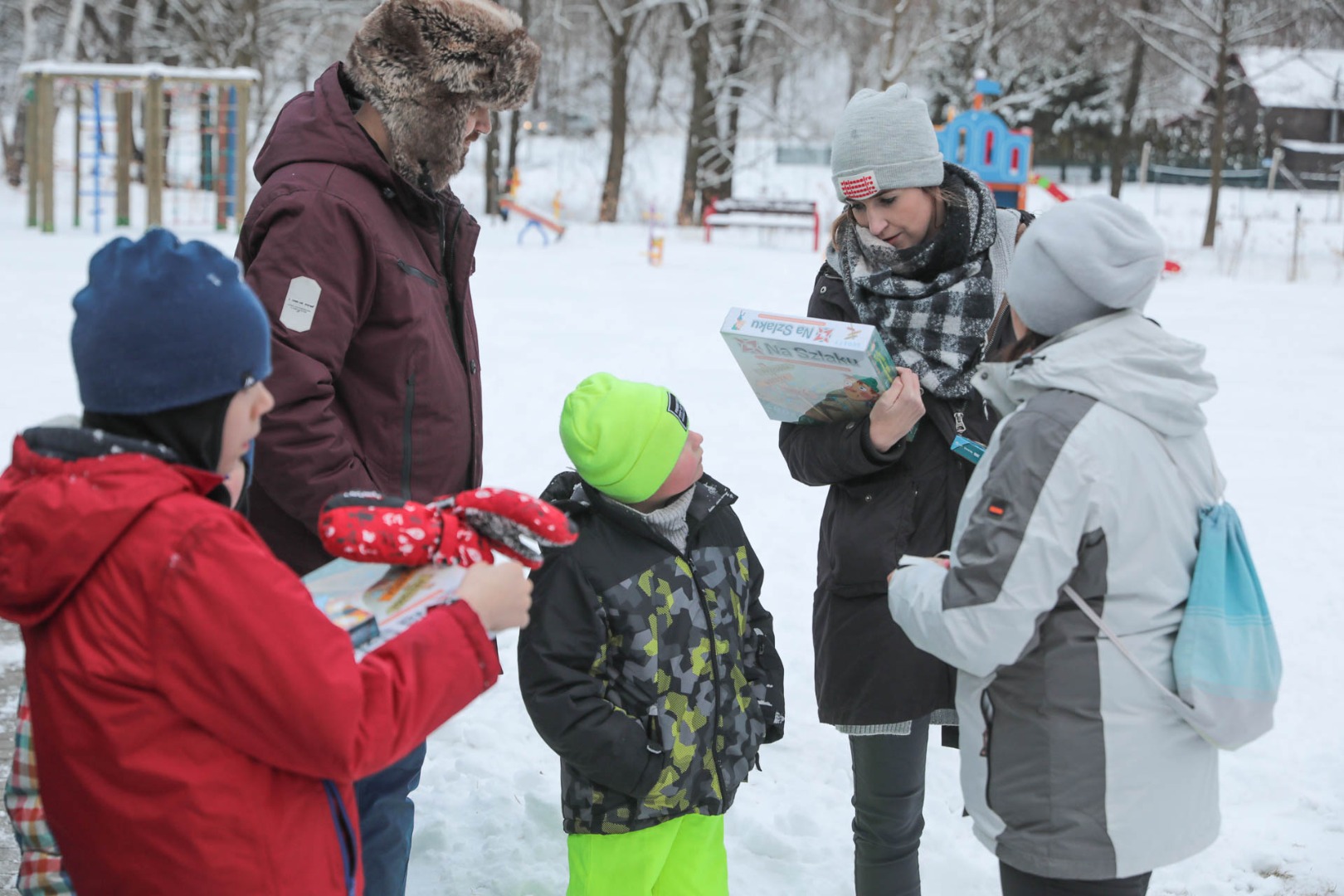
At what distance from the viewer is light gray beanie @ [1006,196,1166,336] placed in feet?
6.56

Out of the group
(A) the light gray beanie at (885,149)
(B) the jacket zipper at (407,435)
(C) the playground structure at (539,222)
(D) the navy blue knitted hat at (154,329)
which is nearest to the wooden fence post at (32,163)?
(C) the playground structure at (539,222)

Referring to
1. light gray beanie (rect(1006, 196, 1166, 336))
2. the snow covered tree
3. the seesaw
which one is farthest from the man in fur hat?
the snow covered tree

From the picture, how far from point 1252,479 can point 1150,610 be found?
537 centimetres

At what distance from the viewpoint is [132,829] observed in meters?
1.60

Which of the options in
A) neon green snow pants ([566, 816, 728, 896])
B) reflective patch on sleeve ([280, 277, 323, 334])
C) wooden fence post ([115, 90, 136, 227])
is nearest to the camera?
reflective patch on sleeve ([280, 277, 323, 334])

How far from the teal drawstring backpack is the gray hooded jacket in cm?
3

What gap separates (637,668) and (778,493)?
13.1 feet

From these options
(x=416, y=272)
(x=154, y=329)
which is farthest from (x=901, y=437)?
(x=154, y=329)

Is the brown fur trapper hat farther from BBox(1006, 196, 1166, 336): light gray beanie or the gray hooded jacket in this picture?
the gray hooded jacket

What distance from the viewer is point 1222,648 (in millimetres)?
1951

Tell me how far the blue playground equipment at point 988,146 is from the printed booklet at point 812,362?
46.4 feet

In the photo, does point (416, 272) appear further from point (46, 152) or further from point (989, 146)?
point (46, 152)

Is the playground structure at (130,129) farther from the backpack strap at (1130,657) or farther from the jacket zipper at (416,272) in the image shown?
the backpack strap at (1130,657)

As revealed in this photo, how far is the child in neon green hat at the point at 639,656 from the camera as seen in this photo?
2391 millimetres
